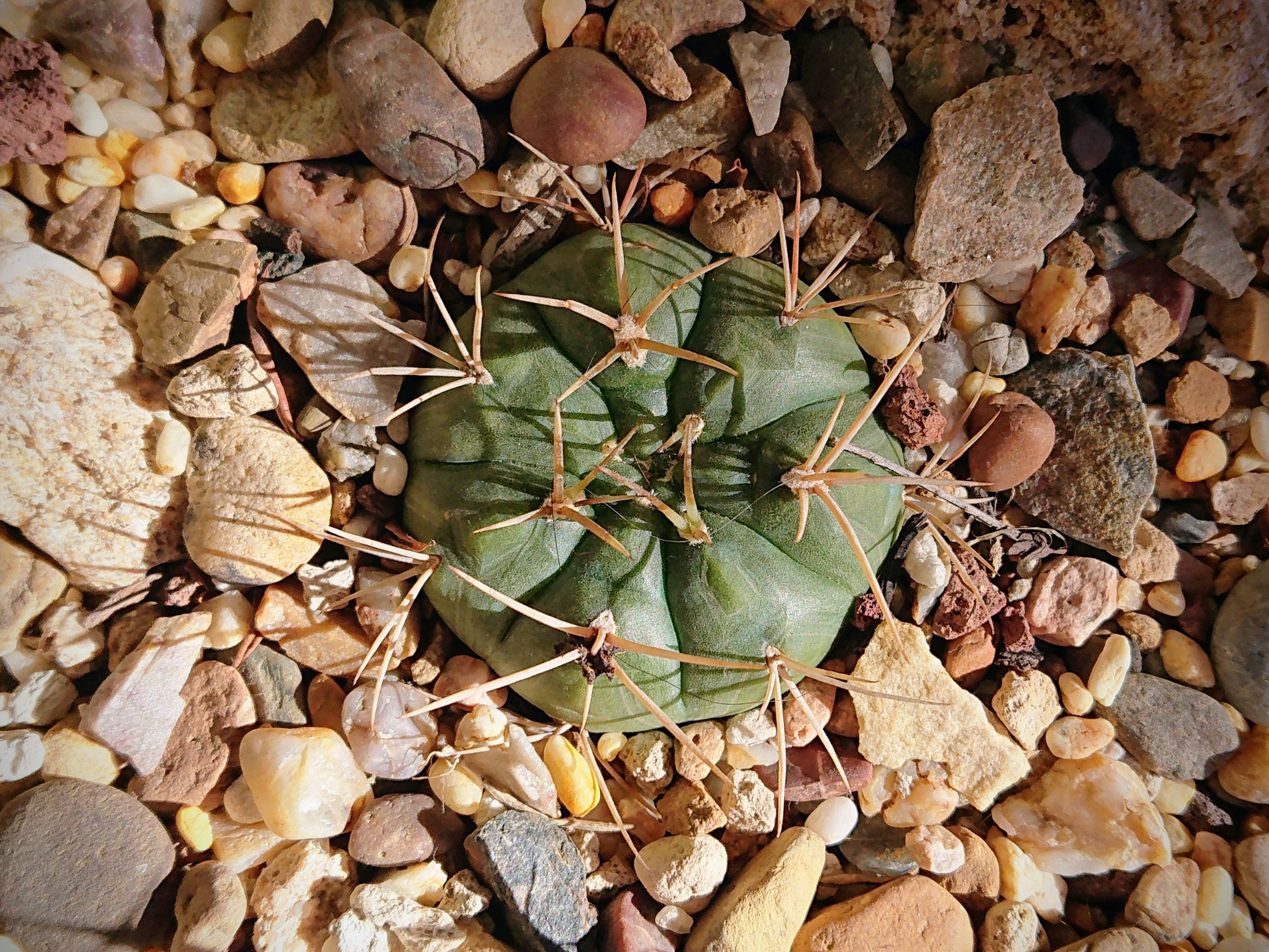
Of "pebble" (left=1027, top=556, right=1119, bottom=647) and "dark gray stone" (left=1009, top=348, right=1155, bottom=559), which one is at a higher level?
"dark gray stone" (left=1009, top=348, right=1155, bottom=559)

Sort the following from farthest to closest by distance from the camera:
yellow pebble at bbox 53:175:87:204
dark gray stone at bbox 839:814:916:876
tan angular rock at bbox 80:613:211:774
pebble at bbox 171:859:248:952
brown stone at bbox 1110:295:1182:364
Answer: brown stone at bbox 1110:295:1182:364 → dark gray stone at bbox 839:814:916:876 → yellow pebble at bbox 53:175:87:204 → tan angular rock at bbox 80:613:211:774 → pebble at bbox 171:859:248:952

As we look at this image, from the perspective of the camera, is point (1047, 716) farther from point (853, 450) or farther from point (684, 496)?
point (684, 496)

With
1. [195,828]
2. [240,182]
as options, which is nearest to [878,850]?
[195,828]

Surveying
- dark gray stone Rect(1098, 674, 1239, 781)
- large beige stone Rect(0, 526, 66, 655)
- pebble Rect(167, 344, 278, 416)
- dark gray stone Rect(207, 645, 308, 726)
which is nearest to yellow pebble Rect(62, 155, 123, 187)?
pebble Rect(167, 344, 278, 416)

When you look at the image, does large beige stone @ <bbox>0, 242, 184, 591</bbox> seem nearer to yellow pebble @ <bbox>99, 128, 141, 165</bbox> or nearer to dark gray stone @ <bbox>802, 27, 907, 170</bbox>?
yellow pebble @ <bbox>99, 128, 141, 165</bbox>

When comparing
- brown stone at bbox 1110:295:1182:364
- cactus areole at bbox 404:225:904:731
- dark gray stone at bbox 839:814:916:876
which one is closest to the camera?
cactus areole at bbox 404:225:904:731

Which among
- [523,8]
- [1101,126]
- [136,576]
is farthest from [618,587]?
[1101,126]

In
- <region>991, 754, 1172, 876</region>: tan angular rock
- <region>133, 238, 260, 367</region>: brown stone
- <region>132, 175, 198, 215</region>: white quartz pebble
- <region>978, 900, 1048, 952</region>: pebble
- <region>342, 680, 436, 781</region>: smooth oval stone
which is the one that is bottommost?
<region>978, 900, 1048, 952</region>: pebble

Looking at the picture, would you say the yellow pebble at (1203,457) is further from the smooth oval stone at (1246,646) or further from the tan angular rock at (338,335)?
the tan angular rock at (338,335)

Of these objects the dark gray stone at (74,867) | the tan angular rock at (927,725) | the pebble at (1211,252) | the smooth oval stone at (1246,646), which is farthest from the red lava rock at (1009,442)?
the dark gray stone at (74,867)
